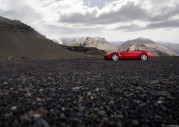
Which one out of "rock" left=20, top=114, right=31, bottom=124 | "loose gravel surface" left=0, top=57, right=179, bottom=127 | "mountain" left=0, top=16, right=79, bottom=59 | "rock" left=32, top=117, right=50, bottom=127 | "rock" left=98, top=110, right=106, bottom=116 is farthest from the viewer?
"mountain" left=0, top=16, right=79, bottom=59

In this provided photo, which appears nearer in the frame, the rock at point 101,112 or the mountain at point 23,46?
the rock at point 101,112

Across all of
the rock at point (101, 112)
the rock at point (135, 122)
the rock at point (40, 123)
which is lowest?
the rock at point (135, 122)

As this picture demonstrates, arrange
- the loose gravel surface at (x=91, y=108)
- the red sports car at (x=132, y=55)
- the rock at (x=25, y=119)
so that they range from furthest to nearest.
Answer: the red sports car at (x=132, y=55) → the loose gravel surface at (x=91, y=108) → the rock at (x=25, y=119)

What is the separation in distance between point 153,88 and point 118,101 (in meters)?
2.45

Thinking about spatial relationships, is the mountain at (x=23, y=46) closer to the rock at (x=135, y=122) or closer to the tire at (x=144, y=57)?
the tire at (x=144, y=57)

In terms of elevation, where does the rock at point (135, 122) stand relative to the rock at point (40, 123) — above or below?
below

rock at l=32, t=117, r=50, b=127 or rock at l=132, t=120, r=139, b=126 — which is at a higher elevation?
rock at l=32, t=117, r=50, b=127

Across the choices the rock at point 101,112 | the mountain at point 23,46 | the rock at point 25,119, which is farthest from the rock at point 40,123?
the mountain at point 23,46

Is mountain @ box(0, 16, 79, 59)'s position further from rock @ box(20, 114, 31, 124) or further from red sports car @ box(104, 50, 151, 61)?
rock @ box(20, 114, 31, 124)

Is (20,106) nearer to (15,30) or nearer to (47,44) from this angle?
(47,44)

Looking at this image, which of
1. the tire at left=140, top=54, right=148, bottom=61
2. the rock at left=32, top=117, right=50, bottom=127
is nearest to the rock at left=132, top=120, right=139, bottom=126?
the rock at left=32, top=117, right=50, bottom=127

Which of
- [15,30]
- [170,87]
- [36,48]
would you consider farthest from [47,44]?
[170,87]

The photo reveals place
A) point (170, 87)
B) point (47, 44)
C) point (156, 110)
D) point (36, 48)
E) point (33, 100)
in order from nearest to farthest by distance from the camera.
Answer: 1. point (156, 110)
2. point (33, 100)
3. point (170, 87)
4. point (36, 48)
5. point (47, 44)

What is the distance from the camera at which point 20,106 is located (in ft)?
19.2
